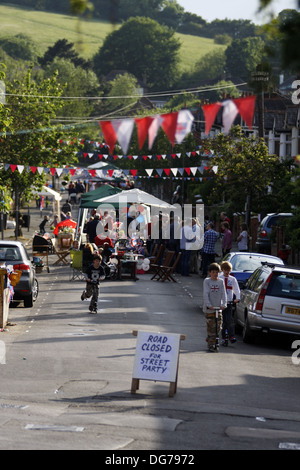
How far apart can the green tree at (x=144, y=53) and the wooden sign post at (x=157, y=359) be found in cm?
15199

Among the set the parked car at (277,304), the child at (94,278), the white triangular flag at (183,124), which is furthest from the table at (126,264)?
the white triangular flag at (183,124)

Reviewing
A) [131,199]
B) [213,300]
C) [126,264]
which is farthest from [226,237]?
[213,300]

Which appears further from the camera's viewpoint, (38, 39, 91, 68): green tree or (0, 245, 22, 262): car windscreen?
(38, 39, 91, 68): green tree

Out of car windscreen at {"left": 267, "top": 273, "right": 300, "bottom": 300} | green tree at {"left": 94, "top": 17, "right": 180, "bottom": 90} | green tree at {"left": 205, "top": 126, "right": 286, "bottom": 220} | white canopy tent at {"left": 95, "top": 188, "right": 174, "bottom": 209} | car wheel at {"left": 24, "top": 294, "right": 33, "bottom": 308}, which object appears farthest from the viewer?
green tree at {"left": 94, "top": 17, "right": 180, "bottom": 90}

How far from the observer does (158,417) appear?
10883 millimetres

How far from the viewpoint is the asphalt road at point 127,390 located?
9.68m

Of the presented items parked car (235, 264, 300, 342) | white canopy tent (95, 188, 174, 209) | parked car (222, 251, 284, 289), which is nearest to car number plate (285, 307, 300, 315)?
parked car (235, 264, 300, 342)

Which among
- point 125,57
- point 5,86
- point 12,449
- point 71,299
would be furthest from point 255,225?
point 125,57

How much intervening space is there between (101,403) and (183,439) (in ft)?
7.69

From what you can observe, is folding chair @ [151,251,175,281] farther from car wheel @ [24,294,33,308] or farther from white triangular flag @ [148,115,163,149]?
white triangular flag @ [148,115,163,149]

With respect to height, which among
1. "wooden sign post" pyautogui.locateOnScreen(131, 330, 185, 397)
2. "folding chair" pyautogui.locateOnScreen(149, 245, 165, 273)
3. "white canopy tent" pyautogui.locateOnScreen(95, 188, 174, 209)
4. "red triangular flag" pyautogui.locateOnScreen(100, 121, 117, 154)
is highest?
"red triangular flag" pyautogui.locateOnScreen(100, 121, 117, 154)

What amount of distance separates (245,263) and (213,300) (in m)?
6.35

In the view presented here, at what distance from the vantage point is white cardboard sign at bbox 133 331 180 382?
490 inches

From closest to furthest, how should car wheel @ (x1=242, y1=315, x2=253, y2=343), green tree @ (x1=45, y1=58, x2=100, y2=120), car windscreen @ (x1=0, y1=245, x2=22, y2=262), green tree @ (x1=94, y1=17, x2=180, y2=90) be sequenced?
car wheel @ (x1=242, y1=315, x2=253, y2=343)
car windscreen @ (x1=0, y1=245, x2=22, y2=262)
green tree @ (x1=45, y1=58, x2=100, y2=120)
green tree @ (x1=94, y1=17, x2=180, y2=90)
